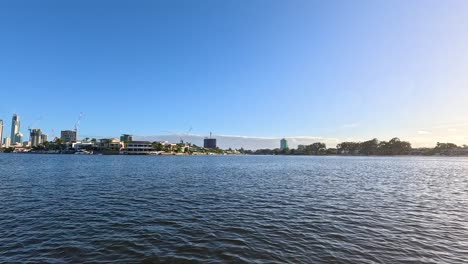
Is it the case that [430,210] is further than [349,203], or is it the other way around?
[349,203]

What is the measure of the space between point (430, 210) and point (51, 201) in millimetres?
41146

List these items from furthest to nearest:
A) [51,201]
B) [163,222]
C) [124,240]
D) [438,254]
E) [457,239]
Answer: [51,201] → [163,222] → [457,239] → [124,240] → [438,254]

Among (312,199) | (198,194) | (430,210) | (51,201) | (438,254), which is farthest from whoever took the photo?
(198,194)

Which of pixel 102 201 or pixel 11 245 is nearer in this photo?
pixel 11 245

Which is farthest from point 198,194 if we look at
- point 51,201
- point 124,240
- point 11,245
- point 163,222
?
point 11,245

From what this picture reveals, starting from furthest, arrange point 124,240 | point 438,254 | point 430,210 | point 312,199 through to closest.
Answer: point 312,199 < point 430,210 < point 124,240 < point 438,254

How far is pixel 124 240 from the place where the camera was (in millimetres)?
17672

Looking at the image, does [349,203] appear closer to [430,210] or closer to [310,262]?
[430,210]

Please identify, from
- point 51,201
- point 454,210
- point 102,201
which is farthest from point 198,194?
point 454,210

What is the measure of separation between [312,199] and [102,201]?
24943mm

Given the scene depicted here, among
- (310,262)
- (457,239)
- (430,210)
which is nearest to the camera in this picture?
(310,262)

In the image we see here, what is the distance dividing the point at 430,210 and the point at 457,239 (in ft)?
34.9

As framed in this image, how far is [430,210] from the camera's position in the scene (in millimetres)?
28250

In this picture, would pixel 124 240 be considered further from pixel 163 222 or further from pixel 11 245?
pixel 11 245
